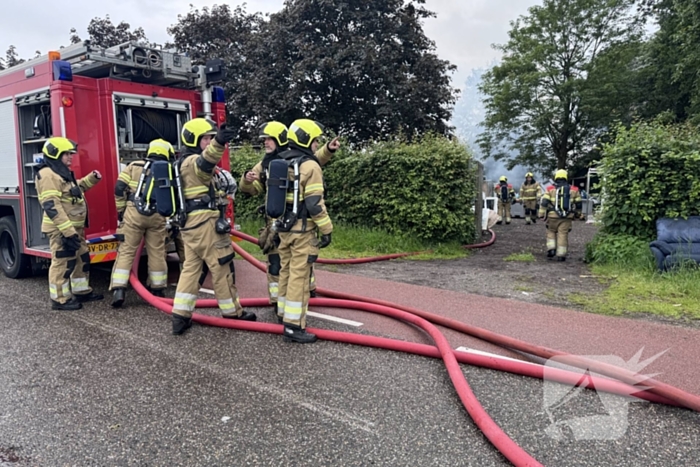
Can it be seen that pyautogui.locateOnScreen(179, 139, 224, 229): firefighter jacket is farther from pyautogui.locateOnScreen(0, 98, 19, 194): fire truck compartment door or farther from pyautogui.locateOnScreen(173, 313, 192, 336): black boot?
pyautogui.locateOnScreen(0, 98, 19, 194): fire truck compartment door

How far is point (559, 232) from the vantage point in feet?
30.2

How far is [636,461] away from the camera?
2.71 metres

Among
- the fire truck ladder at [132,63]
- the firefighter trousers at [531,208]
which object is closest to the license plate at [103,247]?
the fire truck ladder at [132,63]

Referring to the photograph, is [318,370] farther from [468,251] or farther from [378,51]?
[378,51]

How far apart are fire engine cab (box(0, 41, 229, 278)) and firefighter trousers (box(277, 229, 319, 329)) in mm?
3009

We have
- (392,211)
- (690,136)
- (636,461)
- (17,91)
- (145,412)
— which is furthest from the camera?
(392,211)

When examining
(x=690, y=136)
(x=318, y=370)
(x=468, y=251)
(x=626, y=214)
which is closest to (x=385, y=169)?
(x=468, y=251)

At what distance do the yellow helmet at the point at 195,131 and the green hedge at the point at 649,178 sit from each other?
20.8 ft

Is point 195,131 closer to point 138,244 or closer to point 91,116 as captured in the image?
point 138,244

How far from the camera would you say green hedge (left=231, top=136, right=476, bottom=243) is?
989 cm

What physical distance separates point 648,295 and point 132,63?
23.2 feet

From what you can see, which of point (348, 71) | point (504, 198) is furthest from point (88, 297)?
point (504, 198)

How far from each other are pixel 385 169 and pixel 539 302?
4.89 metres

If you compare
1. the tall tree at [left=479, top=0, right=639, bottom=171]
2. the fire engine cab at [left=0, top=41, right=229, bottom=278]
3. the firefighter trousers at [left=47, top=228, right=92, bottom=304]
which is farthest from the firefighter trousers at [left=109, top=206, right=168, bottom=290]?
the tall tree at [left=479, top=0, right=639, bottom=171]
